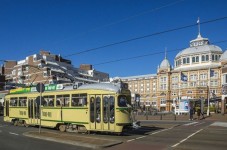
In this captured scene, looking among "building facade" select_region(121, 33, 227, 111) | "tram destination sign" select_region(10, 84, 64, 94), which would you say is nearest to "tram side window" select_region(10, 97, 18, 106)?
"tram destination sign" select_region(10, 84, 64, 94)

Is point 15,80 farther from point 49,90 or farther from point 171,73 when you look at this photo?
point 49,90

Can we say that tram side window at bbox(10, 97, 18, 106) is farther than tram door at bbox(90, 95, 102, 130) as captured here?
Yes

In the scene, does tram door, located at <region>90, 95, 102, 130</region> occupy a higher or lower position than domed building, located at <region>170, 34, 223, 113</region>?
lower

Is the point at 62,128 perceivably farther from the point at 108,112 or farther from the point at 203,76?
the point at 203,76

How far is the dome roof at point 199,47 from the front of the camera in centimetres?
12167

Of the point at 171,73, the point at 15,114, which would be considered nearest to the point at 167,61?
the point at 171,73

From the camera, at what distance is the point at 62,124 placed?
2362 cm

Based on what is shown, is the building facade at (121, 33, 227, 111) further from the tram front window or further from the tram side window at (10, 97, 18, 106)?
the tram front window

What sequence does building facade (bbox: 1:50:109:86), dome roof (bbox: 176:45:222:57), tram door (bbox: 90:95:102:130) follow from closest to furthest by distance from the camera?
tram door (bbox: 90:95:102:130) < building facade (bbox: 1:50:109:86) < dome roof (bbox: 176:45:222:57)

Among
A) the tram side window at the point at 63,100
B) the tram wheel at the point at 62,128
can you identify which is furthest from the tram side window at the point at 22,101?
the tram wheel at the point at 62,128

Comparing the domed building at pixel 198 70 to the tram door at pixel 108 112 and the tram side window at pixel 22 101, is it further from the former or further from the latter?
the tram door at pixel 108 112

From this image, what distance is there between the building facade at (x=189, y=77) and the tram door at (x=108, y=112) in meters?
93.7

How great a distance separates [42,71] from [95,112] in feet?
290

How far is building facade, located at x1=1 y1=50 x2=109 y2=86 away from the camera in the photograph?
4077 inches
